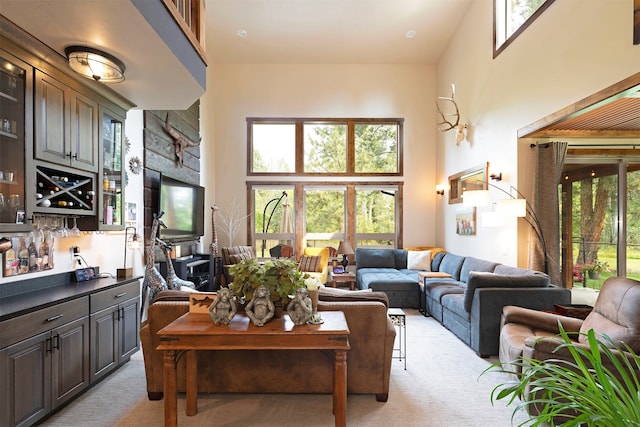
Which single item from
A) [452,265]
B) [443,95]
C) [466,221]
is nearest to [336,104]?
Result: [443,95]

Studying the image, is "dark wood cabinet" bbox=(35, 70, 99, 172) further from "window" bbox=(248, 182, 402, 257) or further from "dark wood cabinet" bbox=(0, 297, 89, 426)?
"window" bbox=(248, 182, 402, 257)

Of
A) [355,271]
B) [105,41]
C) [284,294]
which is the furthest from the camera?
[355,271]

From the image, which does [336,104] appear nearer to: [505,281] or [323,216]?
[323,216]

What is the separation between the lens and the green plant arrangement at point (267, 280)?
2098mm

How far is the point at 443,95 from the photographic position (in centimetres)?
673

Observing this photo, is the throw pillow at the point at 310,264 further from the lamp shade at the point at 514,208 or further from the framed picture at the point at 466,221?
the lamp shade at the point at 514,208

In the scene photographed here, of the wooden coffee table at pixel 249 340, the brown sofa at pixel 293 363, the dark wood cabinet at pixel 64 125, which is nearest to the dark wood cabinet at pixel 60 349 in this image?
the brown sofa at pixel 293 363

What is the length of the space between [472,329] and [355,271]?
11.8ft

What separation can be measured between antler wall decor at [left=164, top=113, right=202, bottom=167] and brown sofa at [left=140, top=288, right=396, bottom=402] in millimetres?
3409

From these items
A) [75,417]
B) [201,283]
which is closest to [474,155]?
[201,283]

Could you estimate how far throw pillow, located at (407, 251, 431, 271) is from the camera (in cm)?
635

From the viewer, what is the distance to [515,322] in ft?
9.55

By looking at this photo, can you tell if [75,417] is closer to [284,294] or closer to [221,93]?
[284,294]

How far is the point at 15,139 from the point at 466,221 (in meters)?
5.68
